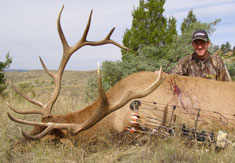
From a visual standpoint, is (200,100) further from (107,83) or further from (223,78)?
(107,83)

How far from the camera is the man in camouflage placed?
4074 mm

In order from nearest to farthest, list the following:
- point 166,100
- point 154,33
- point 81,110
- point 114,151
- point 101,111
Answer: point 101,111 < point 114,151 < point 81,110 < point 166,100 < point 154,33

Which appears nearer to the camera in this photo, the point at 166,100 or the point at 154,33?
the point at 166,100

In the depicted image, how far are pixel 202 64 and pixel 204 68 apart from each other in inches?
3.6

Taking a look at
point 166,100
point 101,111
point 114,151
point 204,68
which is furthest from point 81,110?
point 204,68

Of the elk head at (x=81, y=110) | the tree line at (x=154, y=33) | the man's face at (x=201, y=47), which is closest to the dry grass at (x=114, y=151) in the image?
the elk head at (x=81, y=110)

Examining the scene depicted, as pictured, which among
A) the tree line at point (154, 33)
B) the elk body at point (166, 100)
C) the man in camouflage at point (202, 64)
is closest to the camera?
the elk body at point (166, 100)

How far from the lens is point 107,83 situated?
7.62 m

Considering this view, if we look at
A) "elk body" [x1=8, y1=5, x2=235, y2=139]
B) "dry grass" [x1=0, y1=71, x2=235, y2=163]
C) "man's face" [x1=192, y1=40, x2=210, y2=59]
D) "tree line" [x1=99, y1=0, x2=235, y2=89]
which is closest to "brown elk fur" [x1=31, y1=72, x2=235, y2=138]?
"elk body" [x1=8, y1=5, x2=235, y2=139]

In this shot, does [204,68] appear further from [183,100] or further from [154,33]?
[154,33]

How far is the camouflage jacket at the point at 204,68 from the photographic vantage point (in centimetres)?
408

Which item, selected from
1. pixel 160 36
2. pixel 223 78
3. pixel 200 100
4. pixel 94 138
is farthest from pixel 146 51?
pixel 94 138

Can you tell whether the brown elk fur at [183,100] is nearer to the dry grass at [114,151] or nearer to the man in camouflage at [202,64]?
the dry grass at [114,151]

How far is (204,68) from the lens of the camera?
416 centimetres
